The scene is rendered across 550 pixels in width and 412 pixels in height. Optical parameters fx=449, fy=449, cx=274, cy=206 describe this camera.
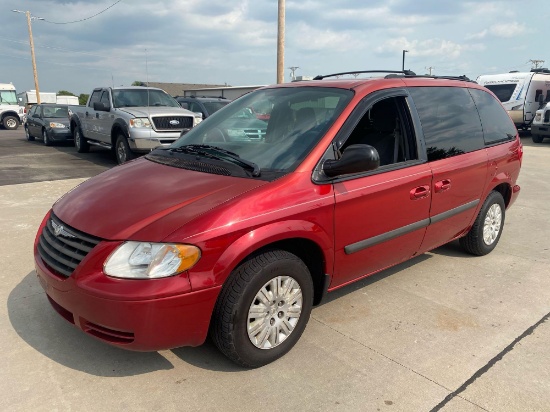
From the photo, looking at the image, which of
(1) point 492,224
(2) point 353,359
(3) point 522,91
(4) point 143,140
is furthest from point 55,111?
(3) point 522,91

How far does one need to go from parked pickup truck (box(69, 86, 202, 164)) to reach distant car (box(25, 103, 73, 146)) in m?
3.98

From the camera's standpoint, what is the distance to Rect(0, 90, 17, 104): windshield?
1084 inches

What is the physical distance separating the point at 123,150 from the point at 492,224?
7.83 meters

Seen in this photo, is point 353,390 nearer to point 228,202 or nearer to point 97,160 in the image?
point 228,202

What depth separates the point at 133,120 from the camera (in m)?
9.45

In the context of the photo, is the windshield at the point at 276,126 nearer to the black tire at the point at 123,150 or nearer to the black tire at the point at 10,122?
the black tire at the point at 123,150

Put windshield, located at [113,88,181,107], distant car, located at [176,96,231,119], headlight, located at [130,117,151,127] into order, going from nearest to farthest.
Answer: headlight, located at [130,117,151,127] → windshield, located at [113,88,181,107] → distant car, located at [176,96,231,119]

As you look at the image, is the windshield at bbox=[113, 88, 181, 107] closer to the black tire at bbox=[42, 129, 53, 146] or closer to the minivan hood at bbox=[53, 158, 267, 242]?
the black tire at bbox=[42, 129, 53, 146]

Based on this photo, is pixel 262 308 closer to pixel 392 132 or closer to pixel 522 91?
pixel 392 132

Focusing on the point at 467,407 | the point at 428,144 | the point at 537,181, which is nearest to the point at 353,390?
the point at 467,407

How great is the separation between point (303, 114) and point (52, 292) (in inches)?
81.0

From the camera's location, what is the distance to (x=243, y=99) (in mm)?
4125

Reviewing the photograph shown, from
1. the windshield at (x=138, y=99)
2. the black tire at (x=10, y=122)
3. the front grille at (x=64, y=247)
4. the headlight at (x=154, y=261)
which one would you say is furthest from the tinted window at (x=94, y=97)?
the black tire at (x=10, y=122)

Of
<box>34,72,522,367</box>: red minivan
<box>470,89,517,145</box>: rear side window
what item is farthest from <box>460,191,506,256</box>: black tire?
<box>470,89,517,145</box>: rear side window
